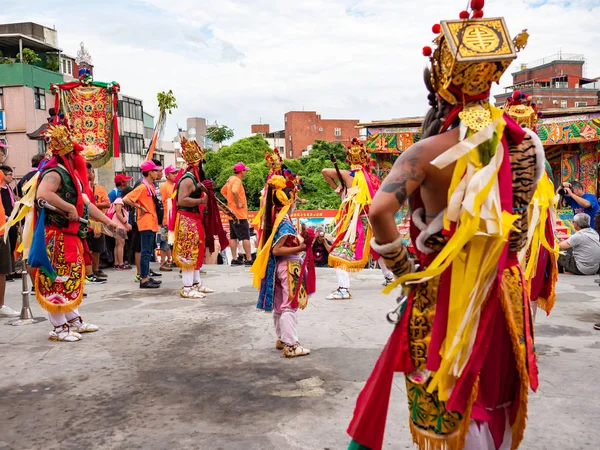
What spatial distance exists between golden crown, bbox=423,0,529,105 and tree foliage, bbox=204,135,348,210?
33464mm

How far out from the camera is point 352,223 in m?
7.99

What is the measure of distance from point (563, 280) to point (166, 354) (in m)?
6.83

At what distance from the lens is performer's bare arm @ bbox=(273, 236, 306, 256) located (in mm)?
5133

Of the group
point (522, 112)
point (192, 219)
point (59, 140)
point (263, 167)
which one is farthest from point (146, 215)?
point (263, 167)

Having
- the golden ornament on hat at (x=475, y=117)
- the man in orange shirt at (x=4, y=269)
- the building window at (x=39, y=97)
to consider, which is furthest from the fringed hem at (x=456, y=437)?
the building window at (x=39, y=97)

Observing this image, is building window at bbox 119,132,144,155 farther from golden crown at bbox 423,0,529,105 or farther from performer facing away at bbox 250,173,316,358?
golden crown at bbox 423,0,529,105

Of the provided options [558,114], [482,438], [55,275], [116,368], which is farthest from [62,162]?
[558,114]

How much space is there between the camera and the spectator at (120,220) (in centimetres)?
1012

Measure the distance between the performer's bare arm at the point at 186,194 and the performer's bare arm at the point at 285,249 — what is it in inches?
129

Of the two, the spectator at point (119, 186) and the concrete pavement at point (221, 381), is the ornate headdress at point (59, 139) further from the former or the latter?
the spectator at point (119, 186)

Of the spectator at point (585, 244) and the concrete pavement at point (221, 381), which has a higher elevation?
the spectator at point (585, 244)

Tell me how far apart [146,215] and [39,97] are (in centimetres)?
3097

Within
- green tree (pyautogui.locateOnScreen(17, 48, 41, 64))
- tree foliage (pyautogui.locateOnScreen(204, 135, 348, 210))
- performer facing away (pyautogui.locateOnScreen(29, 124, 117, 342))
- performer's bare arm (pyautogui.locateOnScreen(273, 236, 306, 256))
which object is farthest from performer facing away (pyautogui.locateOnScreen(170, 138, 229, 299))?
green tree (pyautogui.locateOnScreen(17, 48, 41, 64))

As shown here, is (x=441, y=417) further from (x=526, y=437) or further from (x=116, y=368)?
(x=116, y=368)
